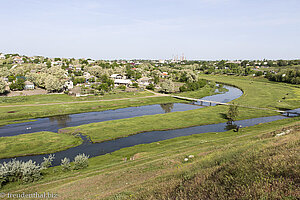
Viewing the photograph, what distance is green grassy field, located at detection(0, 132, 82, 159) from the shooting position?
38.2m

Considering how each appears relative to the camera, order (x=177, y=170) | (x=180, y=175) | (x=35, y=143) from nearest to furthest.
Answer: (x=180, y=175)
(x=177, y=170)
(x=35, y=143)

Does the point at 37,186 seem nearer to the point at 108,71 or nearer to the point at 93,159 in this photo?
the point at 93,159

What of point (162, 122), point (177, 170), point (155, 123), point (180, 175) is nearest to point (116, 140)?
point (155, 123)

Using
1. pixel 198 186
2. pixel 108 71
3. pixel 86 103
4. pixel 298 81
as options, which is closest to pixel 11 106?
pixel 86 103

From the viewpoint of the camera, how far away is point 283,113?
6862 centimetres

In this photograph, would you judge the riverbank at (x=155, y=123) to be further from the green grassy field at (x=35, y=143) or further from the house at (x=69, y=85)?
the house at (x=69, y=85)

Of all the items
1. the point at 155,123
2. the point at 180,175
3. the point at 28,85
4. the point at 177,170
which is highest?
the point at 28,85

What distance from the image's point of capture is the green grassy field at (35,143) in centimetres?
3819

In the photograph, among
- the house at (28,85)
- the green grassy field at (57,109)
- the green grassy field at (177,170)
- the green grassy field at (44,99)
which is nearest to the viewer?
the green grassy field at (177,170)

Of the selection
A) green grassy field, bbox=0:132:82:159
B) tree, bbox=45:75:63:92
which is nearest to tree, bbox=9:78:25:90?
tree, bbox=45:75:63:92

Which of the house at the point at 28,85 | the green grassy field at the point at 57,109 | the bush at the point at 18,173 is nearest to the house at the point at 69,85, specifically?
the house at the point at 28,85

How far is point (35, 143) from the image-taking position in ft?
136

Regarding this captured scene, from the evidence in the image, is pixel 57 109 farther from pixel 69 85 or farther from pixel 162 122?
pixel 69 85

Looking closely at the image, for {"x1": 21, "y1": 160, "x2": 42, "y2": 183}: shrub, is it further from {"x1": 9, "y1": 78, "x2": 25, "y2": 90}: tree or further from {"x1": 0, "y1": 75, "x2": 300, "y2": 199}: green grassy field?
{"x1": 9, "y1": 78, "x2": 25, "y2": 90}: tree
